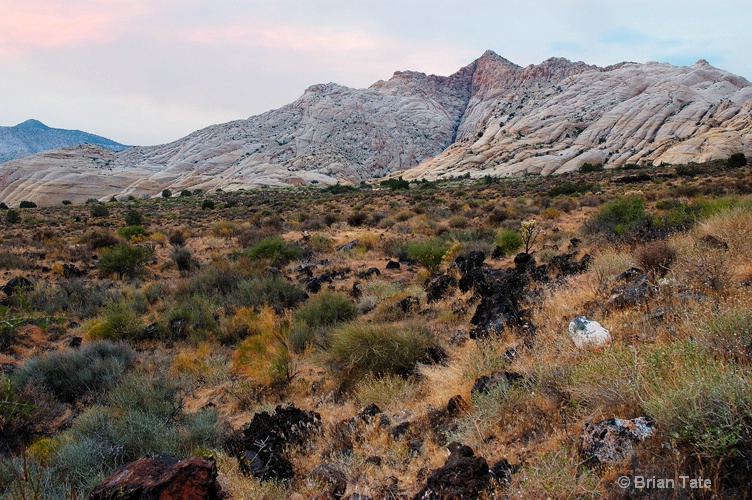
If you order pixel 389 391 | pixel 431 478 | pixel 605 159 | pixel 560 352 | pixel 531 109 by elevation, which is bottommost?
pixel 389 391

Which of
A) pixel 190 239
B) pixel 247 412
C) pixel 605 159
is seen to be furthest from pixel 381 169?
pixel 247 412

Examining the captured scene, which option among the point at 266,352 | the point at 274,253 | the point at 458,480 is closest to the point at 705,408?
the point at 458,480

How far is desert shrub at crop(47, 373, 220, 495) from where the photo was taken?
11.2 ft

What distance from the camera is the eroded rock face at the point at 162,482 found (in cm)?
259

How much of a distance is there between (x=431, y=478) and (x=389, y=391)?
6.13 ft

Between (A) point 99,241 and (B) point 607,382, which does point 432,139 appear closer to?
(A) point 99,241

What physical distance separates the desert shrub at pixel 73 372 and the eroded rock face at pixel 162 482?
11.7ft

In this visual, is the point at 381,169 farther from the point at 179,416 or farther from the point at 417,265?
the point at 179,416

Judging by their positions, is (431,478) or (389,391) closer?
(431,478)

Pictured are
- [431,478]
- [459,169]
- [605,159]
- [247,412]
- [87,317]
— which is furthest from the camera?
[459,169]

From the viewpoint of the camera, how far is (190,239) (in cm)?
1789

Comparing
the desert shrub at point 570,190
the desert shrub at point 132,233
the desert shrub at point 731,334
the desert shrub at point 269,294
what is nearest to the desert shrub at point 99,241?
the desert shrub at point 132,233

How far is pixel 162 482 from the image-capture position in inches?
103

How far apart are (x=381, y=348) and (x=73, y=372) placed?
4.69 meters
